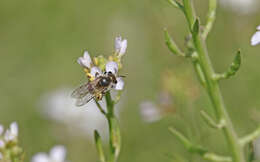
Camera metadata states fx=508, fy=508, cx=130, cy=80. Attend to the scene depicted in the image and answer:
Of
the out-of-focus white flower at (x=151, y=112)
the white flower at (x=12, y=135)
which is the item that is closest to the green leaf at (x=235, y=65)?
the white flower at (x=12, y=135)

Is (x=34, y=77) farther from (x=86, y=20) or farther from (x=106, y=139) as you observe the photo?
(x=106, y=139)

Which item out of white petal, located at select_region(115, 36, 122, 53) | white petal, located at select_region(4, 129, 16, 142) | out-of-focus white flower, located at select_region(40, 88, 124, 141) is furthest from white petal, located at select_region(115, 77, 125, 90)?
out-of-focus white flower, located at select_region(40, 88, 124, 141)

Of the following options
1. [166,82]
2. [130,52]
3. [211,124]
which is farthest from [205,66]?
[130,52]

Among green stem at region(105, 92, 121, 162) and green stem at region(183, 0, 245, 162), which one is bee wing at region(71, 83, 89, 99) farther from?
green stem at region(183, 0, 245, 162)

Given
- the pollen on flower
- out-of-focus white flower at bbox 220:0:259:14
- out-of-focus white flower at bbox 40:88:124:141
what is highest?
out-of-focus white flower at bbox 220:0:259:14

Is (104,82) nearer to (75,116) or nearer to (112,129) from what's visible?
(112,129)
